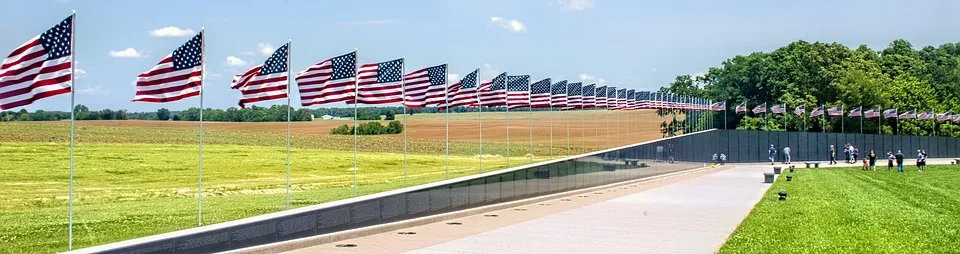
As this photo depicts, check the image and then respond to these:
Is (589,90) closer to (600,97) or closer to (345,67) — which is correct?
(600,97)

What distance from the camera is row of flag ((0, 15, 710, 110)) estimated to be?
12.2 metres

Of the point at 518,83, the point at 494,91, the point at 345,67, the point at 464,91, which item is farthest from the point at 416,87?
the point at 518,83

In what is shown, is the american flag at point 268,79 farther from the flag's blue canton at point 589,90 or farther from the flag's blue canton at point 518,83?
the flag's blue canton at point 589,90

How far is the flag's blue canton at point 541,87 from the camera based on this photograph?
120 feet

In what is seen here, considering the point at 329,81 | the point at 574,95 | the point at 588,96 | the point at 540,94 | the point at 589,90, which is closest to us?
the point at 329,81

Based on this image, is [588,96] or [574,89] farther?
[588,96]

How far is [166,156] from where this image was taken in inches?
2293

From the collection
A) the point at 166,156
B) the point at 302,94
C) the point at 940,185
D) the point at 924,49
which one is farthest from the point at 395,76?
the point at 924,49

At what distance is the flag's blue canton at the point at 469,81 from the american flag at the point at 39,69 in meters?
17.7

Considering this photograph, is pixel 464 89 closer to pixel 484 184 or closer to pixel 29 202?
pixel 484 184

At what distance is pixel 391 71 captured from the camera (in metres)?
22.2

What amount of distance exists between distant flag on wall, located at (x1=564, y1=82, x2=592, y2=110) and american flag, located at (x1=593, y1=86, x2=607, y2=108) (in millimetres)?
2726

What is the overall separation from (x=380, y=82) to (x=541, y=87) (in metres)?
15.7

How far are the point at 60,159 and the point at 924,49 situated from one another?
132734 millimetres
